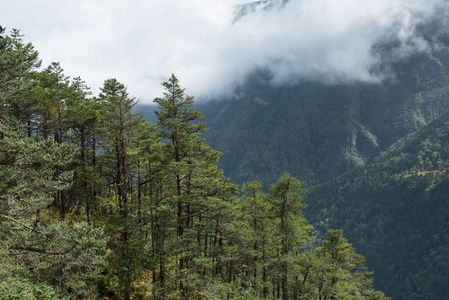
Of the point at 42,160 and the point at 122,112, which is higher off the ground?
the point at 122,112

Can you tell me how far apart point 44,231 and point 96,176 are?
34.6 ft

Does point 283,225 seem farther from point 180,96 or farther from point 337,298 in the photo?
point 180,96

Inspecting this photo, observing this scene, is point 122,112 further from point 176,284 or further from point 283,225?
point 283,225

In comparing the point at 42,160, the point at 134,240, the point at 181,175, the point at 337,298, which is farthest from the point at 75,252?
the point at 337,298

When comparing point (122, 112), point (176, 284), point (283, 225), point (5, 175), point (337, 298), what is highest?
point (122, 112)

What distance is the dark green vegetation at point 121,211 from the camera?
35.8ft

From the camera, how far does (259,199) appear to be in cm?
2788

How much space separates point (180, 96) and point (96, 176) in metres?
8.88

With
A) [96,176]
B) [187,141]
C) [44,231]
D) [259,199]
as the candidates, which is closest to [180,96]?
[187,141]

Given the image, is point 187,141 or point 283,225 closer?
point 187,141

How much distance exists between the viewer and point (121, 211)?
18.3 m

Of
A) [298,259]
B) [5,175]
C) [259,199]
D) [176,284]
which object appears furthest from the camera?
[259,199]

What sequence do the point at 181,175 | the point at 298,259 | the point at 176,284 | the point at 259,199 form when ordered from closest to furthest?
the point at 181,175 < the point at 176,284 < the point at 298,259 < the point at 259,199

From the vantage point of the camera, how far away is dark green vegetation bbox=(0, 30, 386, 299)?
10.9 m
